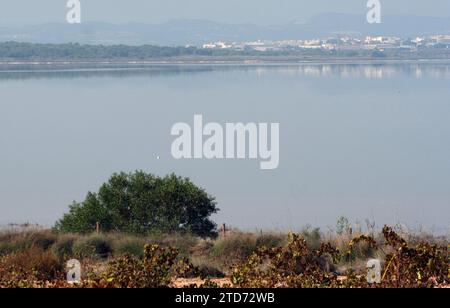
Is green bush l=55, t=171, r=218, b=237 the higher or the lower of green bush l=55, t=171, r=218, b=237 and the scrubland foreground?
the lower

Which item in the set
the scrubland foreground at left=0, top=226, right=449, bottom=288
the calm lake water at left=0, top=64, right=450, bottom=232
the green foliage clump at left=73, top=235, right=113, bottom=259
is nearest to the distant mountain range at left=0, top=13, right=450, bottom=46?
the calm lake water at left=0, top=64, right=450, bottom=232

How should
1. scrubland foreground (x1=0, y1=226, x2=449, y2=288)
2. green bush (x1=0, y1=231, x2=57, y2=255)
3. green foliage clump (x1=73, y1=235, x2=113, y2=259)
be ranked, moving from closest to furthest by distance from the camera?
scrubland foreground (x1=0, y1=226, x2=449, y2=288) < green foliage clump (x1=73, y1=235, x2=113, y2=259) < green bush (x1=0, y1=231, x2=57, y2=255)

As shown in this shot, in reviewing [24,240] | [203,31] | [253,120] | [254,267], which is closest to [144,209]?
[24,240]

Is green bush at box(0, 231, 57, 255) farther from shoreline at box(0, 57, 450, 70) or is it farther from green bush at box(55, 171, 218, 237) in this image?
shoreline at box(0, 57, 450, 70)

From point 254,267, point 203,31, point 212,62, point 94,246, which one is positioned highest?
point 254,267

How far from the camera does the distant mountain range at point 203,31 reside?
155875 millimetres

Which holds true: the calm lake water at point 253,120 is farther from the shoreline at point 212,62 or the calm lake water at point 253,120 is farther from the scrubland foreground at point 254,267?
the shoreline at point 212,62

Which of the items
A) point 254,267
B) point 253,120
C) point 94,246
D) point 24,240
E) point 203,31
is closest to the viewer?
point 254,267

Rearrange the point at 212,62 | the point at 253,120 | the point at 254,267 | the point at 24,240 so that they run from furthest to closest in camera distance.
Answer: the point at 212,62 → the point at 253,120 → the point at 24,240 → the point at 254,267

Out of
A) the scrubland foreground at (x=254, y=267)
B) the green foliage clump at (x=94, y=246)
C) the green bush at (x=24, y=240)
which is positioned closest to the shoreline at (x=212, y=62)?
the green bush at (x=24, y=240)

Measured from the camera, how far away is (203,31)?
182 meters

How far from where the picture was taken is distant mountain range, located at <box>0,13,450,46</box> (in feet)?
511

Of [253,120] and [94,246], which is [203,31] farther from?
[94,246]

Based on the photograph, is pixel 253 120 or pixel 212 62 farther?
pixel 212 62
